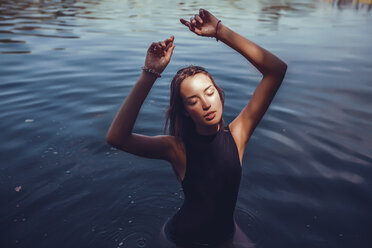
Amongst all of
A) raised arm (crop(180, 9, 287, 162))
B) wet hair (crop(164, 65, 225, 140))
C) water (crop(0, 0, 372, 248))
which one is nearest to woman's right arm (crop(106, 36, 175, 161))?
wet hair (crop(164, 65, 225, 140))

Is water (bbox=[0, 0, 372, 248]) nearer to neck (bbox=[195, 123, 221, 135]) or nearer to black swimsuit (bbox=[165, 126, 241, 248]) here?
black swimsuit (bbox=[165, 126, 241, 248])

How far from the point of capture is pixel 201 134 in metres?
2.29

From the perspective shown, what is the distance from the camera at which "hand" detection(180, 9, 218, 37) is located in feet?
7.14

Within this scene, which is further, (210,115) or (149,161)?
(149,161)

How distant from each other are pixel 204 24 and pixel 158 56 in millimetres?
517

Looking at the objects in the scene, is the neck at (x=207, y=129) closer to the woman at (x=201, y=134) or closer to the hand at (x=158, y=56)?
the woman at (x=201, y=134)

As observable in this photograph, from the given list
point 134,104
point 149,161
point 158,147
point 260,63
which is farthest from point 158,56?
point 149,161

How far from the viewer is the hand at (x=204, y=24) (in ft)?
7.14

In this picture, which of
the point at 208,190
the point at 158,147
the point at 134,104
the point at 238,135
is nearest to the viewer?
the point at 134,104

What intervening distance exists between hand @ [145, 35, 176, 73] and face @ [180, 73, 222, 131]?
0.24 meters

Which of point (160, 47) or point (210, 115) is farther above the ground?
point (160, 47)

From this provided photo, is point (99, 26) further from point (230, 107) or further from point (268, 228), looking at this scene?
point (268, 228)

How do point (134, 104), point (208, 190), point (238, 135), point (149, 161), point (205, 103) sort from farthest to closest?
point (149, 161) < point (238, 135) < point (208, 190) < point (205, 103) < point (134, 104)

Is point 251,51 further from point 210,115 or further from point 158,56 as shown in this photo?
point 158,56
